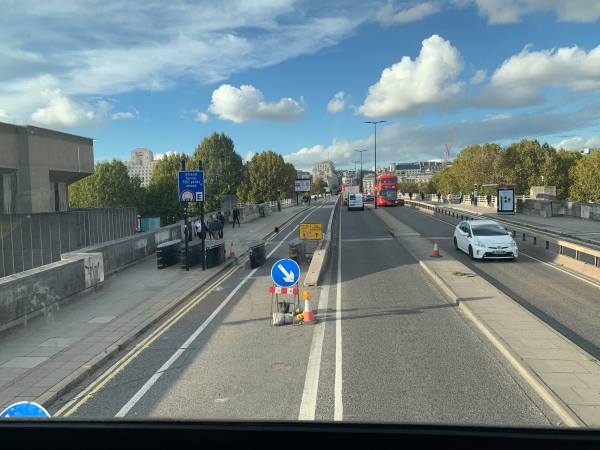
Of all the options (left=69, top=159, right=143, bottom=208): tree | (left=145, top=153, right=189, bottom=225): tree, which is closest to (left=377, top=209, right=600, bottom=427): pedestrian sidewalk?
(left=145, top=153, right=189, bottom=225): tree

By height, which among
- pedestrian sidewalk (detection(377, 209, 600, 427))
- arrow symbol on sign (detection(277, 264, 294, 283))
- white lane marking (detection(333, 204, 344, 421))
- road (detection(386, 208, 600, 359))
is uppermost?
arrow symbol on sign (detection(277, 264, 294, 283))

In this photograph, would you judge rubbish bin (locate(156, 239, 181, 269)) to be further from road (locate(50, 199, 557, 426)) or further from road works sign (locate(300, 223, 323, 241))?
road (locate(50, 199, 557, 426))

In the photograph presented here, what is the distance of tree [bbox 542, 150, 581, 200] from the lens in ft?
287

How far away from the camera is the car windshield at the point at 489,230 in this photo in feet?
66.9

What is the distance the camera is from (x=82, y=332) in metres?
10.5

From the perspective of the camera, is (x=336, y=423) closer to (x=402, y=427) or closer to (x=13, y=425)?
(x=402, y=427)

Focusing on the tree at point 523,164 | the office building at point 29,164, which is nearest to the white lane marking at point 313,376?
the office building at point 29,164

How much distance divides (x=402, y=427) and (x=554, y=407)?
5.49 m

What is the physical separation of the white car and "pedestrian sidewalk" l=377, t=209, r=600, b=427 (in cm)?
534

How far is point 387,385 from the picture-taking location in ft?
23.2

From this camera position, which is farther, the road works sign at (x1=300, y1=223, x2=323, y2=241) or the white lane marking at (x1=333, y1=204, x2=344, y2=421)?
the road works sign at (x1=300, y1=223, x2=323, y2=241)

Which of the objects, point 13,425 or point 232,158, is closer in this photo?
point 13,425

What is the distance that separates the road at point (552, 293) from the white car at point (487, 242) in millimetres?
332

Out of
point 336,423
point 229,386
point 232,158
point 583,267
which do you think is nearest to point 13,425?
point 336,423
